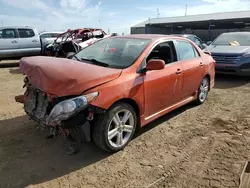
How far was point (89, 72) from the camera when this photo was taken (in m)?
3.22

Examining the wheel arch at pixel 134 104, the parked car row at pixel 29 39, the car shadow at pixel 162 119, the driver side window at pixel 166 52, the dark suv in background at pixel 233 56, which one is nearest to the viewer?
the wheel arch at pixel 134 104

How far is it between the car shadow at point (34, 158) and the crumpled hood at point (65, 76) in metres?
0.94

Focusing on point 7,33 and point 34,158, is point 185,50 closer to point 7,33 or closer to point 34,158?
point 34,158

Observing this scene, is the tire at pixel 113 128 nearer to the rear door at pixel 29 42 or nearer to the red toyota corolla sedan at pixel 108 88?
the red toyota corolla sedan at pixel 108 88

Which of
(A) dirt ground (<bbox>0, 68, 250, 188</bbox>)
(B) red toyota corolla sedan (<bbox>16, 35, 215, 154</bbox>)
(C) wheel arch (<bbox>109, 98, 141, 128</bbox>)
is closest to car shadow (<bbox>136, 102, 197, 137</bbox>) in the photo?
(A) dirt ground (<bbox>0, 68, 250, 188</bbox>)

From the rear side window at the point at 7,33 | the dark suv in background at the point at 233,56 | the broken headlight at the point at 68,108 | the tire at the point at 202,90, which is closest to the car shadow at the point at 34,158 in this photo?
the broken headlight at the point at 68,108

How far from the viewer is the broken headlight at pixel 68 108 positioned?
288cm

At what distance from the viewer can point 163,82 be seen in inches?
160

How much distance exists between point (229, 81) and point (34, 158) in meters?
7.06

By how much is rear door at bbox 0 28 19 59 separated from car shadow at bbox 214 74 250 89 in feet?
29.8

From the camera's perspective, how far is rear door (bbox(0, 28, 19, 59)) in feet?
37.6

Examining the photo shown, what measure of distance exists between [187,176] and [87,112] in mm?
1427

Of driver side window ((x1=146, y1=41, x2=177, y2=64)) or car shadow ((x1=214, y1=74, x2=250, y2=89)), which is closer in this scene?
driver side window ((x1=146, y1=41, x2=177, y2=64))

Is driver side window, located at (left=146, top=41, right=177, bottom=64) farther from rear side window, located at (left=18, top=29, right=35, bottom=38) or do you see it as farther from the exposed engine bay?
rear side window, located at (left=18, top=29, right=35, bottom=38)
